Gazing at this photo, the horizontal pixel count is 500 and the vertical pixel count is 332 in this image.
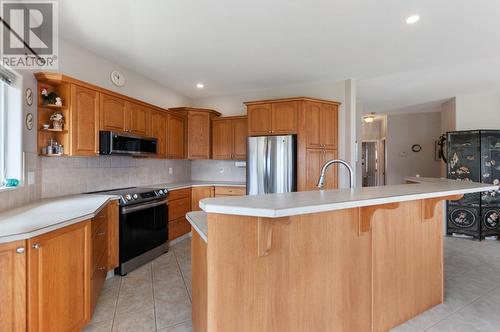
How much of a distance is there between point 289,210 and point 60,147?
2539 mm

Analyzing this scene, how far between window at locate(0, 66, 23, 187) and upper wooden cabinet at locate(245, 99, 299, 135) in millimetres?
2814

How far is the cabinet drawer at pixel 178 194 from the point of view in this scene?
3807 mm

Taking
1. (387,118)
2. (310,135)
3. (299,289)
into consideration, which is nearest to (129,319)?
(299,289)

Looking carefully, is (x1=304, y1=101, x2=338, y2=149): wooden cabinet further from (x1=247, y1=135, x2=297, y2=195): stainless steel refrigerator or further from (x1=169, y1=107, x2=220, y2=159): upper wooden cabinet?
(x1=169, y1=107, x2=220, y2=159): upper wooden cabinet

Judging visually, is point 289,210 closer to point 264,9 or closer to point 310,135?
point 264,9

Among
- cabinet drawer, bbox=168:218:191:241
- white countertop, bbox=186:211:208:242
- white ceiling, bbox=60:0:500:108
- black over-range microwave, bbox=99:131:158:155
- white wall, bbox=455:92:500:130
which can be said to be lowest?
cabinet drawer, bbox=168:218:191:241

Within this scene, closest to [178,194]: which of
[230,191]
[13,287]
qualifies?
[230,191]

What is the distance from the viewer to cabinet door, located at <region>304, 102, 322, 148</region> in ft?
12.8

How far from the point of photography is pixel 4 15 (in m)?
2.04

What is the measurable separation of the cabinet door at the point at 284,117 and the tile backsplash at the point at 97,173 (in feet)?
6.66

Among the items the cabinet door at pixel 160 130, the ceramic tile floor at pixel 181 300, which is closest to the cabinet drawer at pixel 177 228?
the ceramic tile floor at pixel 181 300

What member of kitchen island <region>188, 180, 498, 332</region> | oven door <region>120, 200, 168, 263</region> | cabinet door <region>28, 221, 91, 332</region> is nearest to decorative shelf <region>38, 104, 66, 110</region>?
A: oven door <region>120, 200, 168, 263</region>

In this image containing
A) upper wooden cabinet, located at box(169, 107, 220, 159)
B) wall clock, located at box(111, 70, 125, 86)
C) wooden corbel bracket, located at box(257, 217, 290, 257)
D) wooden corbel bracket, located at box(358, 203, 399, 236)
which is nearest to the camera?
wooden corbel bracket, located at box(257, 217, 290, 257)

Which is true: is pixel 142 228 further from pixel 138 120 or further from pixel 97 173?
pixel 138 120
